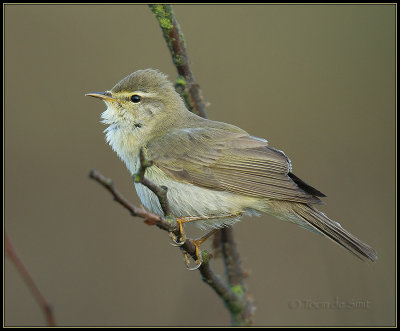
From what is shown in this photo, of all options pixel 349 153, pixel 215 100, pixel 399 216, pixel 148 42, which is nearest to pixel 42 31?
pixel 148 42

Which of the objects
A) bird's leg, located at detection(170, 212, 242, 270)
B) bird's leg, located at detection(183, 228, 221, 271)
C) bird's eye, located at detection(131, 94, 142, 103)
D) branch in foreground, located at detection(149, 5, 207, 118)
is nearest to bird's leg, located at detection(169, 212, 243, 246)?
bird's leg, located at detection(170, 212, 242, 270)

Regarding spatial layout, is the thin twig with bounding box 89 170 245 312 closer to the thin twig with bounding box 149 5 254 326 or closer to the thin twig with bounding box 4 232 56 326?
the thin twig with bounding box 149 5 254 326

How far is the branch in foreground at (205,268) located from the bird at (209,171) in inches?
4.1

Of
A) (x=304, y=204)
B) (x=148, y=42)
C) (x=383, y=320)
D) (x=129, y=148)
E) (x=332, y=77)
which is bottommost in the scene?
(x=383, y=320)

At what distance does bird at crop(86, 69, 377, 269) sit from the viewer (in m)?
3.39

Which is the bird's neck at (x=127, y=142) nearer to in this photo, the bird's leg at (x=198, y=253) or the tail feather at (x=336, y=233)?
the bird's leg at (x=198, y=253)

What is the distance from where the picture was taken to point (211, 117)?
5.97m

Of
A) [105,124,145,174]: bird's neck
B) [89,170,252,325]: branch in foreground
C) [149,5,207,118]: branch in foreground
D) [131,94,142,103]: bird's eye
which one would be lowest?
[89,170,252,325]: branch in foreground

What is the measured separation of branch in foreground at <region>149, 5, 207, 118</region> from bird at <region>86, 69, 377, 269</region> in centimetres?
21

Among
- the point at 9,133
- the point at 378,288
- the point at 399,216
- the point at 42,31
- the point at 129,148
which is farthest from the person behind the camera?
the point at 42,31

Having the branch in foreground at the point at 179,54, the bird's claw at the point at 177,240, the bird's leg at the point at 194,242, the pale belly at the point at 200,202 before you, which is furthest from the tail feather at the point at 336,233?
the branch in foreground at the point at 179,54

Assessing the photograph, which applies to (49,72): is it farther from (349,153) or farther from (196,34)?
(349,153)

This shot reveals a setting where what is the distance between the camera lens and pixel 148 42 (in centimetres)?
630

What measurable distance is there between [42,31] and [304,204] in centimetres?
426
